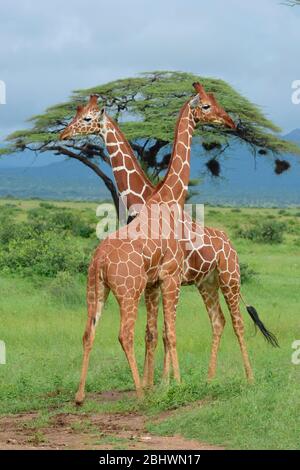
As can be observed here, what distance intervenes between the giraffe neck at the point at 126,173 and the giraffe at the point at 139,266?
179mm

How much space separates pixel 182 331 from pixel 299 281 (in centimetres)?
681

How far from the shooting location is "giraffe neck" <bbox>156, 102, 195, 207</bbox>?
990 cm

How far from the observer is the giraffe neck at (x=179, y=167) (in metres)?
9.90

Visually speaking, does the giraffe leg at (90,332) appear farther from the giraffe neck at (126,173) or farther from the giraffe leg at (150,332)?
the giraffe neck at (126,173)

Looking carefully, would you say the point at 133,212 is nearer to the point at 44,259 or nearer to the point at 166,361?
the point at 166,361

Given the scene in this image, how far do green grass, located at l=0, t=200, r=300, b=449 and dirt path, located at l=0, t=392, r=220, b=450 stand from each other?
0.40 feet

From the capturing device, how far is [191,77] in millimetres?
23484

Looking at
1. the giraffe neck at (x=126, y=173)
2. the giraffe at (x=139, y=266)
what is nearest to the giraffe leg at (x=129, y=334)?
the giraffe at (x=139, y=266)

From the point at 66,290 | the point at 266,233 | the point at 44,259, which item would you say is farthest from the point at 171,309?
the point at 266,233

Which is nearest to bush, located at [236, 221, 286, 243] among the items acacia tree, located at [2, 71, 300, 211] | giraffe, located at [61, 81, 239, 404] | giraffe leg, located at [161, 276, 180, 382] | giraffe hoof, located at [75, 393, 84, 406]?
acacia tree, located at [2, 71, 300, 211]

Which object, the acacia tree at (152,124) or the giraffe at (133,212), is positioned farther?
the acacia tree at (152,124)

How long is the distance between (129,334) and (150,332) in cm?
78

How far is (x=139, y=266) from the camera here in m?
9.05

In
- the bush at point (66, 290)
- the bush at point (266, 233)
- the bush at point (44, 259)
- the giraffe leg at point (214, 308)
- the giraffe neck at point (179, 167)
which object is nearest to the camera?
the giraffe neck at point (179, 167)
